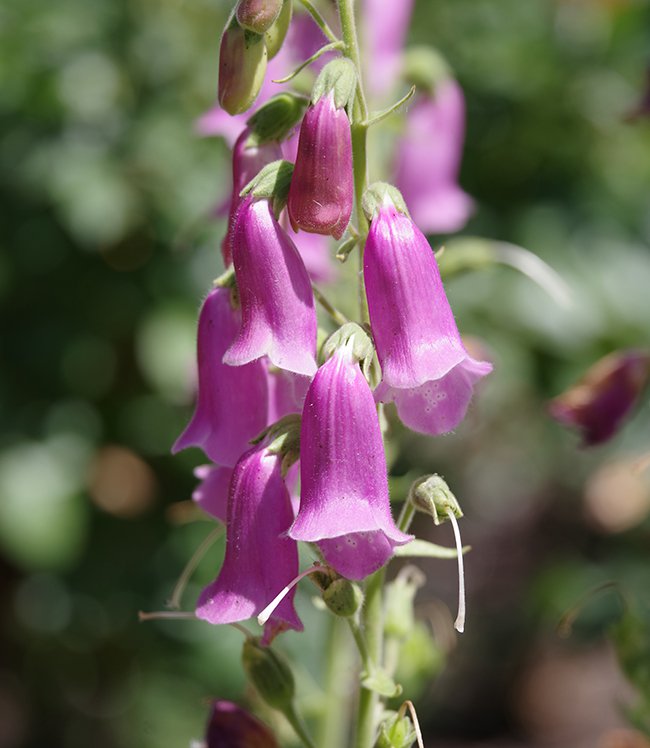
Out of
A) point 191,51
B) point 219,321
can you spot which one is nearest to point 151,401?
point 191,51

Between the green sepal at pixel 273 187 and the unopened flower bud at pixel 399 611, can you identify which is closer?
the green sepal at pixel 273 187

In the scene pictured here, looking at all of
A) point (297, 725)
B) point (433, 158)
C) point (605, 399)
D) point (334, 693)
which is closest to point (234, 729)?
point (297, 725)

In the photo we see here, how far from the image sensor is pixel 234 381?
0.98 metres

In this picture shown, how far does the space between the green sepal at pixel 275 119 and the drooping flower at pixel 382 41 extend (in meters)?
0.65

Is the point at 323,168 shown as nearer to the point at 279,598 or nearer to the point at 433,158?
the point at 279,598

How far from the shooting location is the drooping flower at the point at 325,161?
86cm

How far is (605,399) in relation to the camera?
4.70 feet

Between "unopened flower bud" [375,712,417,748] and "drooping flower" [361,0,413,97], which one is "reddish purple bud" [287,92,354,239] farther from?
"drooping flower" [361,0,413,97]

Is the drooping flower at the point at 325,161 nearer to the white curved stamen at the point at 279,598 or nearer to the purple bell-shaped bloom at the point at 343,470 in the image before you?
the purple bell-shaped bloom at the point at 343,470

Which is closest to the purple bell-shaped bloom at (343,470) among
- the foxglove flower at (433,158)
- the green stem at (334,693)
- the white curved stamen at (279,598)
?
the white curved stamen at (279,598)

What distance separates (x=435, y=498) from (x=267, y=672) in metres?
0.28

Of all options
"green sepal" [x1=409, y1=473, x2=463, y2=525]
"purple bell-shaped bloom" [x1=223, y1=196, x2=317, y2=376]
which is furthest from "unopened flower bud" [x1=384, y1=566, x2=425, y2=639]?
"purple bell-shaped bloom" [x1=223, y1=196, x2=317, y2=376]

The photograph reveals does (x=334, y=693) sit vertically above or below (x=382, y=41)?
below

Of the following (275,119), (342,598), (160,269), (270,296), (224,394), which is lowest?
(160,269)
